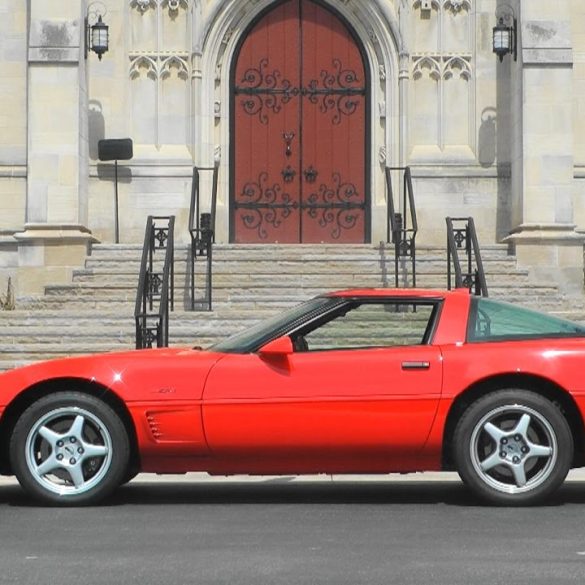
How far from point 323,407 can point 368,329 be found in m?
0.59

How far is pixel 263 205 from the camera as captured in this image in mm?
23219

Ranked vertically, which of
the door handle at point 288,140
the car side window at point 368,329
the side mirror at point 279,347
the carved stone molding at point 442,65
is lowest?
the side mirror at point 279,347

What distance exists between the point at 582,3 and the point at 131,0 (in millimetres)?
6060

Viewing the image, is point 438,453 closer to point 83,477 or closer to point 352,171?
point 83,477

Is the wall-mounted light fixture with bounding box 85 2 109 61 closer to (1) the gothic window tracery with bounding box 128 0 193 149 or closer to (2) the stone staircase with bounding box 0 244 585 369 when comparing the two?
(1) the gothic window tracery with bounding box 128 0 193 149

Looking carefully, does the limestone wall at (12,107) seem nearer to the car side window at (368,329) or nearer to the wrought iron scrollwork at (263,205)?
the wrought iron scrollwork at (263,205)

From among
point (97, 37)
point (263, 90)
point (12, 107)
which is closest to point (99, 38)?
point (97, 37)

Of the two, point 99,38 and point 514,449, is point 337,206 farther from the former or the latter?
point 514,449

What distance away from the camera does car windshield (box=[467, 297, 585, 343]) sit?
31.7 ft

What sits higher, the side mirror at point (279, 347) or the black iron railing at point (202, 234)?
the black iron railing at point (202, 234)

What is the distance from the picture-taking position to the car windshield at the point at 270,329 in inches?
380

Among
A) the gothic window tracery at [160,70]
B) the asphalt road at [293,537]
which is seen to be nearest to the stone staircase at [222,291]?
the gothic window tracery at [160,70]

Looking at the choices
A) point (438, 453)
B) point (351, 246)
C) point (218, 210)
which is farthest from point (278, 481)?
point (218, 210)

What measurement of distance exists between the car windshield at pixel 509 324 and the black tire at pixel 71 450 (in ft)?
6.90
